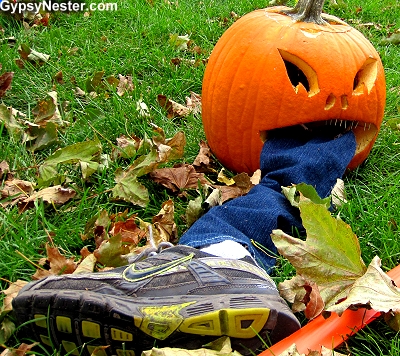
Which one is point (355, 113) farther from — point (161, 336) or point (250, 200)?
point (161, 336)

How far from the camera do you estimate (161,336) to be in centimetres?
118

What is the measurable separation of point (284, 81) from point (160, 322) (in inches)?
43.9

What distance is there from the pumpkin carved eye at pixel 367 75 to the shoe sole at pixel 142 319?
116cm

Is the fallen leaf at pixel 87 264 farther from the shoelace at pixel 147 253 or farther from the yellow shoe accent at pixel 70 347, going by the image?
the yellow shoe accent at pixel 70 347

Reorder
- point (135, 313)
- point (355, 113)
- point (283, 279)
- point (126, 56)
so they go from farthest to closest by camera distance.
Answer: point (126, 56) < point (355, 113) < point (283, 279) < point (135, 313)

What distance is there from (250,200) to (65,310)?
2.52ft

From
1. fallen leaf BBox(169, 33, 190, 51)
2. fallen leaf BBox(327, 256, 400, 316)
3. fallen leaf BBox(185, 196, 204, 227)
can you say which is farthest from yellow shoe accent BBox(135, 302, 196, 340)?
fallen leaf BBox(169, 33, 190, 51)

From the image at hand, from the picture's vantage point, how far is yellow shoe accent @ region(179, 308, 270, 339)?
1.17 metres

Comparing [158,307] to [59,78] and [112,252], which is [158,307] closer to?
[112,252]

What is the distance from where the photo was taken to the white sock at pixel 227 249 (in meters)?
1.45

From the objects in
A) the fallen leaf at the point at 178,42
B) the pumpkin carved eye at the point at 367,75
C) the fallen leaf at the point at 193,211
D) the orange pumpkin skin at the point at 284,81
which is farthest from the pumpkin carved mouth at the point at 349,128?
the fallen leaf at the point at 178,42

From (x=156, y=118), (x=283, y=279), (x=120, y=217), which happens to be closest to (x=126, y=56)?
(x=156, y=118)

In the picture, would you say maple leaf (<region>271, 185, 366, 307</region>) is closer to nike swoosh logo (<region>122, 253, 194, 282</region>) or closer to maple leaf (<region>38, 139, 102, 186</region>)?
nike swoosh logo (<region>122, 253, 194, 282</region>)

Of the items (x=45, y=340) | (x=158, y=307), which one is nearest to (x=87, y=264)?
(x=45, y=340)
